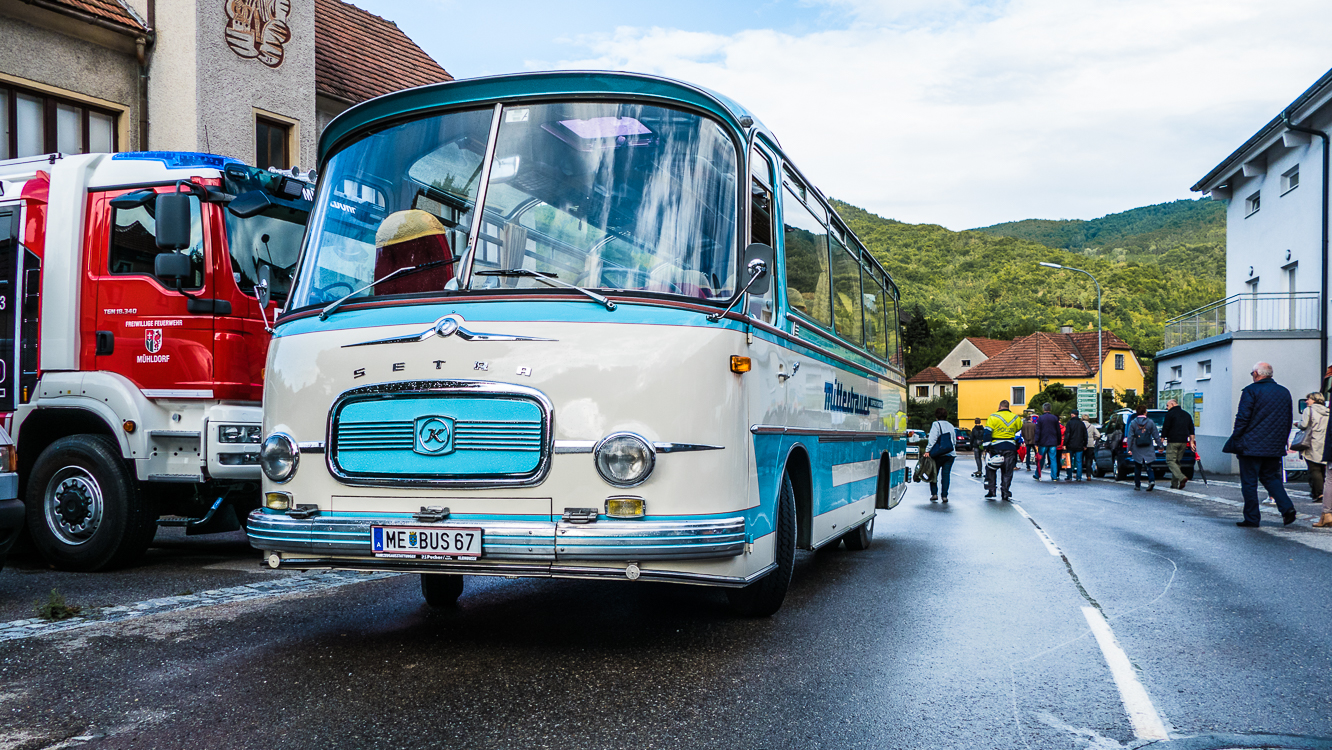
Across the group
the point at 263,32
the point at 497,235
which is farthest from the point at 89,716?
the point at 263,32

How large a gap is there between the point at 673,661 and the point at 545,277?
193 cm

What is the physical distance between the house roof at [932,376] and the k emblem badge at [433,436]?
106802 millimetres

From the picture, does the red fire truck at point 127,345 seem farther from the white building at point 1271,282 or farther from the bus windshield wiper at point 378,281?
the white building at point 1271,282

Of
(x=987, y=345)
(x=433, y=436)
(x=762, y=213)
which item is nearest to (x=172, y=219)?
(x=433, y=436)

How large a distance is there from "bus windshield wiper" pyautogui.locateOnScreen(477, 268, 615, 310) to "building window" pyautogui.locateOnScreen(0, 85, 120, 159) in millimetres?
12715

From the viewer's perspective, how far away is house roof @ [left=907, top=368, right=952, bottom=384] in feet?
357

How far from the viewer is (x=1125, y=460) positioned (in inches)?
1023

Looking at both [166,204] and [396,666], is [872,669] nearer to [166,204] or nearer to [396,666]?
[396,666]

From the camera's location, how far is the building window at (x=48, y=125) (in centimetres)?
1473

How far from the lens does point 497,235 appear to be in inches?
206

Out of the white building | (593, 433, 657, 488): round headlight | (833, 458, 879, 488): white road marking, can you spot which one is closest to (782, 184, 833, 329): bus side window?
(833, 458, 879, 488): white road marking

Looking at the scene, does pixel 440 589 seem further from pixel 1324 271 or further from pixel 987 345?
pixel 987 345

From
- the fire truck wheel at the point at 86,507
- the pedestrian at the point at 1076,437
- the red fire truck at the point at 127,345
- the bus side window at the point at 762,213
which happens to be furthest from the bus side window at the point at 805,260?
the pedestrian at the point at 1076,437

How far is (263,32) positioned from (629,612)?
13.9 metres
